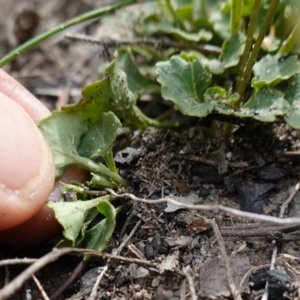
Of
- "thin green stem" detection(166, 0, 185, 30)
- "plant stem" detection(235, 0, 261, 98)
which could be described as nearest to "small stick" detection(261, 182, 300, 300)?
"plant stem" detection(235, 0, 261, 98)

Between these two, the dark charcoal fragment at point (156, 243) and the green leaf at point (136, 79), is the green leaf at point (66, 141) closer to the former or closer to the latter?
the dark charcoal fragment at point (156, 243)

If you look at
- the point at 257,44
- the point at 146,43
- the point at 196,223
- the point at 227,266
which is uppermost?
the point at 146,43

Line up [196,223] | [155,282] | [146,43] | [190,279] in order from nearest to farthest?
[190,279] → [155,282] → [196,223] → [146,43]

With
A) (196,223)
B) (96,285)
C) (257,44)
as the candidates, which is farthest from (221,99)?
(96,285)

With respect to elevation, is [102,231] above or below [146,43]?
below

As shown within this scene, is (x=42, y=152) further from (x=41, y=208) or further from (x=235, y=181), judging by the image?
(x=235, y=181)

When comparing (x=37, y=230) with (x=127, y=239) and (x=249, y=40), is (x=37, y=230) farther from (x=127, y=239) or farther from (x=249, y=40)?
(x=249, y=40)
